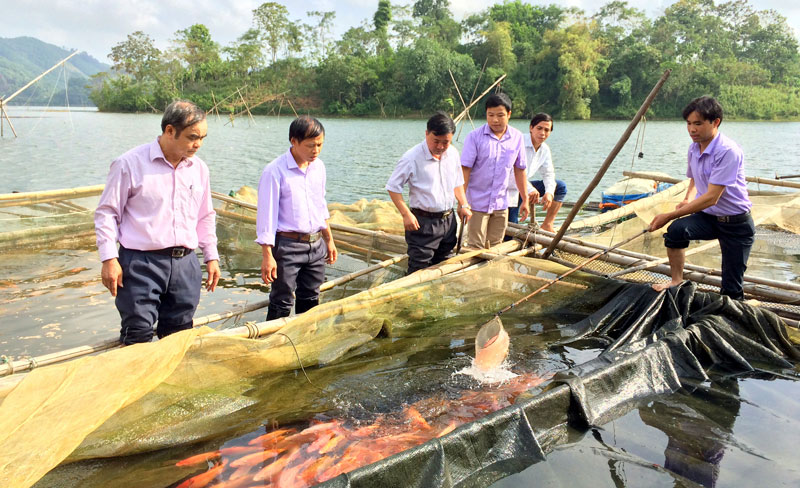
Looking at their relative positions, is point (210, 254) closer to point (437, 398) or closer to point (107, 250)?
point (107, 250)

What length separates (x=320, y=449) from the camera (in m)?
2.70

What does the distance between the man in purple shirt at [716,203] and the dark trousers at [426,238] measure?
5.44 feet

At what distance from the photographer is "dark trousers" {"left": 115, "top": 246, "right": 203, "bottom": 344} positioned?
9.55 feet

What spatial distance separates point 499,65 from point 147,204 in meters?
55.0

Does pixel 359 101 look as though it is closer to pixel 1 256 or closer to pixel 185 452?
pixel 1 256

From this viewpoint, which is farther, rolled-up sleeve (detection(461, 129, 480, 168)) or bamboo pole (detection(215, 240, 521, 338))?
rolled-up sleeve (detection(461, 129, 480, 168))

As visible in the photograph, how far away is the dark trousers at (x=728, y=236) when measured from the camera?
4.12 metres

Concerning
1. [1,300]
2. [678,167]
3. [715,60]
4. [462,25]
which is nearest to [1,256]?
[1,300]

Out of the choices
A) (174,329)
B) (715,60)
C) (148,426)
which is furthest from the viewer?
(715,60)

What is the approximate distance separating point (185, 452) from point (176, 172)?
1.43m

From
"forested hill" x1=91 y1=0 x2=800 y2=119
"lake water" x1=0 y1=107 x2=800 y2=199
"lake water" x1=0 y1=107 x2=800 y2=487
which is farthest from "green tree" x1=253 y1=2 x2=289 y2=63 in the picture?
"lake water" x1=0 y1=107 x2=800 y2=487

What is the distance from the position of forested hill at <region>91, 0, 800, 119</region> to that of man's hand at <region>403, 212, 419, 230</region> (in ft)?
130

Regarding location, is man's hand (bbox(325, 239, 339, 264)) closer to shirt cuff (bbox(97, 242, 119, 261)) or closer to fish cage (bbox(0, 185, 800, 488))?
fish cage (bbox(0, 185, 800, 488))

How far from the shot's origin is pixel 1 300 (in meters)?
5.66
